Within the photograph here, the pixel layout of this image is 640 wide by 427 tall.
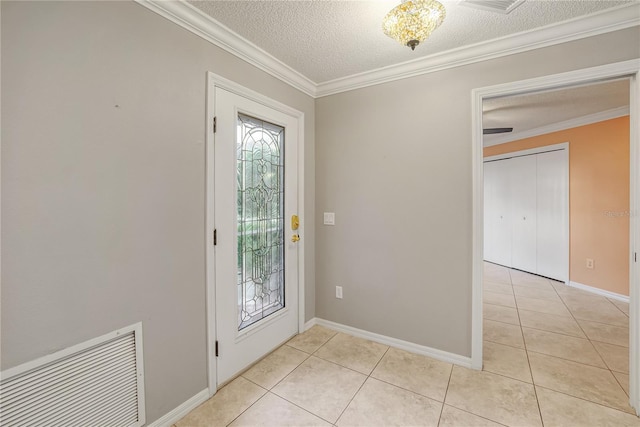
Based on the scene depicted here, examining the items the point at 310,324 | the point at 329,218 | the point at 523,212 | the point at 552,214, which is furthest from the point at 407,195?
the point at 523,212

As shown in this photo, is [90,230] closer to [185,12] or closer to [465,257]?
[185,12]

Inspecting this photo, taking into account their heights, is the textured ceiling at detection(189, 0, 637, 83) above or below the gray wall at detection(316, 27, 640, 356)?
above

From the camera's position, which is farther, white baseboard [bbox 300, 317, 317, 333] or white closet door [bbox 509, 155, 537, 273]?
white closet door [bbox 509, 155, 537, 273]

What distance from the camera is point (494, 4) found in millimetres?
1509

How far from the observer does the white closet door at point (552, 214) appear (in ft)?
13.2

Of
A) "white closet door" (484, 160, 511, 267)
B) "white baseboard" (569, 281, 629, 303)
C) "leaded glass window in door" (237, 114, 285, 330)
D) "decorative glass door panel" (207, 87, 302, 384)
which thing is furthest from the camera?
"white closet door" (484, 160, 511, 267)

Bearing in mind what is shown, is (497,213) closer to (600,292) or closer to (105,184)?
(600,292)

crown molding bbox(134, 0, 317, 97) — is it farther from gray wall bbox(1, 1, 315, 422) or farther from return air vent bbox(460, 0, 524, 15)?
return air vent bbox(460, 0, 524, 15)

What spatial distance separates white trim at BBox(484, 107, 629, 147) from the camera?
3.41 m

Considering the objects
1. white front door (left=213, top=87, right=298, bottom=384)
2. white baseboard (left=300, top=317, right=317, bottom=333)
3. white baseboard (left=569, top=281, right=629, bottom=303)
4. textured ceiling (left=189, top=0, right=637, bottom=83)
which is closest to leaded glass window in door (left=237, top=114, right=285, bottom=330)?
white front door (left=213, top=87, right=298, bottom=384)

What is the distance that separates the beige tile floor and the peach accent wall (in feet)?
3.78

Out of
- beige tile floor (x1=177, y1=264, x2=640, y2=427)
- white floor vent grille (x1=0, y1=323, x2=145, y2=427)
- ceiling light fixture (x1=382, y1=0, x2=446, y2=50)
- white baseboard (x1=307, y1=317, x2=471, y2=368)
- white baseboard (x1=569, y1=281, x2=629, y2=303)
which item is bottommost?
beige tile floor (x1=177, y1=264, x2=640, y2=427)

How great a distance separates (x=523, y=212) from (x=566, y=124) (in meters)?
1.50

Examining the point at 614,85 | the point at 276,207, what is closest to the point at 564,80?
the point at 614,85
